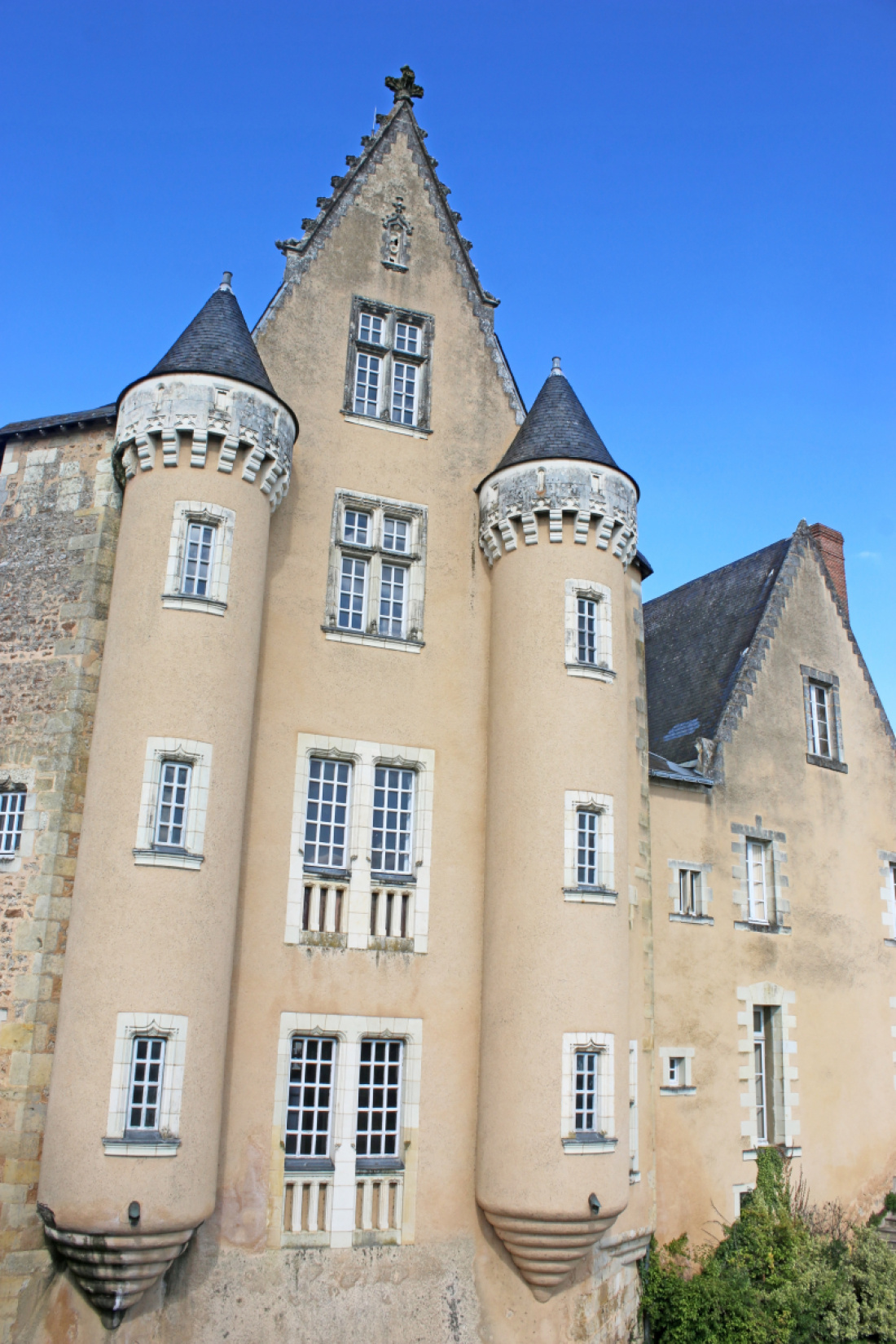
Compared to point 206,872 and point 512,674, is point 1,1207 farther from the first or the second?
point 512,674

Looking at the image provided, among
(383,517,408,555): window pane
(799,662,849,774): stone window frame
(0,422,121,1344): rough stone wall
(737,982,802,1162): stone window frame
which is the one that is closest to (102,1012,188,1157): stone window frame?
(0,422,121,1344): rough stone wall

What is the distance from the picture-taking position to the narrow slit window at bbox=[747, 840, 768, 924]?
18.7 m

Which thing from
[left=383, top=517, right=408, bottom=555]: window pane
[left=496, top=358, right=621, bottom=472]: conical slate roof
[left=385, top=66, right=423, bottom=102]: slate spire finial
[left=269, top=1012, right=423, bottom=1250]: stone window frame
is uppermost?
[left=385, top=66, right=423, bottom=102]: slate spire finial

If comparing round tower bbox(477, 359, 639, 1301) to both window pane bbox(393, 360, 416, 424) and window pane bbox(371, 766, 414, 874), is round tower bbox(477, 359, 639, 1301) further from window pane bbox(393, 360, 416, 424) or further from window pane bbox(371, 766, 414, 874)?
window pane bbox(393, 360, 416, 424)

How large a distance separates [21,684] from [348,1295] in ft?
27.7

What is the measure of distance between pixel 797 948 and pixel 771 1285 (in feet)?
18.5

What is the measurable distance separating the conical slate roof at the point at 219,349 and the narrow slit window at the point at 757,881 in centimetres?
1149

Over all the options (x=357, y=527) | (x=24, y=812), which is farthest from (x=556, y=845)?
(x=24, y=812)

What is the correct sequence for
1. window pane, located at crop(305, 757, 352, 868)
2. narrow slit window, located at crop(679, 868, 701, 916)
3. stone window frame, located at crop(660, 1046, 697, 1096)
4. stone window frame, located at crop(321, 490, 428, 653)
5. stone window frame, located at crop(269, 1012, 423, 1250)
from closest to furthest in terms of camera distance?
1. stone window frame, located at crop(269, 1012, 423, 1250)
2. window pane, located at crop(305, 757, 352, 868)
3. stone window frame, located at crop(321, 490, 428, 653)
4. stone window frame, located at crop(660, 1046, 697, 1096)
5. narrow slit window, located at crop(679, 868, 701, 916)

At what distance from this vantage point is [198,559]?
13391mm

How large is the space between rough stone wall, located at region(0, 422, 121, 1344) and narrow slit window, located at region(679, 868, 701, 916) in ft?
31.9

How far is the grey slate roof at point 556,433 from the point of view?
15.5 meters

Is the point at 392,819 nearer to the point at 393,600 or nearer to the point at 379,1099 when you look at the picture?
the point at 393,600

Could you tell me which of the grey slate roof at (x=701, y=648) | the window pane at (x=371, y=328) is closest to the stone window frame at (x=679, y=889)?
the grey slate roof at (x=701, y=648)
